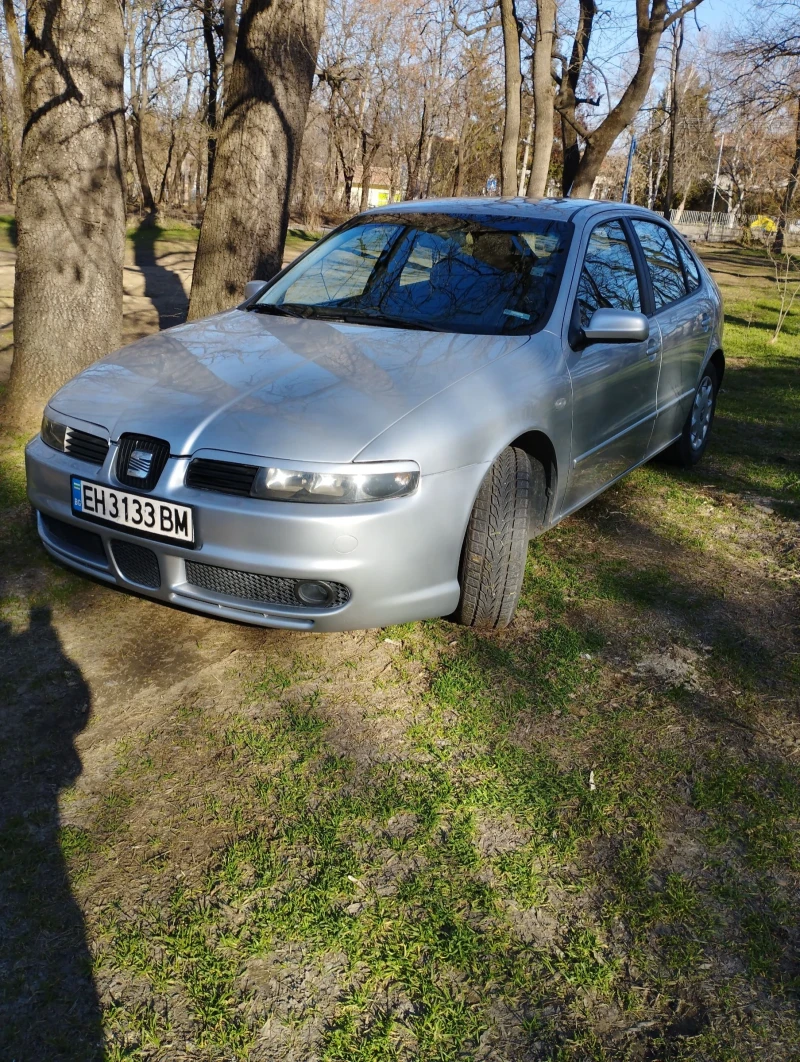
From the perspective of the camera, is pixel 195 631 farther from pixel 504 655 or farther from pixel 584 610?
pixel 584 610

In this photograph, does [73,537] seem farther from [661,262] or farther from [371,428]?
[661,262]

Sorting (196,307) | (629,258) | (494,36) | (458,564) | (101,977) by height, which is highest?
(494,36)

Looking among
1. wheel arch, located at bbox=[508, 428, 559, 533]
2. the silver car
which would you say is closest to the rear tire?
the silver car

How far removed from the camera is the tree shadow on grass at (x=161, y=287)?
33.4 feet

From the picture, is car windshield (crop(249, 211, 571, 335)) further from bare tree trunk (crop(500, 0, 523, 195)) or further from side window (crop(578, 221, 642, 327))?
bare tree trunk (crop(500, 0, 523, 195))

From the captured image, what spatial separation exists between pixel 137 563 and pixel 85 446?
0.47 metres

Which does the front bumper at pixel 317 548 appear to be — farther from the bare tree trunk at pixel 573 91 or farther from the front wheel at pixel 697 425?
the bare tree trunk at pixel 573 91

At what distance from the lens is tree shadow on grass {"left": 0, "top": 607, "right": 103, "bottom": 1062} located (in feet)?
6.06

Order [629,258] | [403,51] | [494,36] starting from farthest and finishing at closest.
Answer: [403,51] < [494,36] < [629,258]

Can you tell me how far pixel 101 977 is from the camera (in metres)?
1.96

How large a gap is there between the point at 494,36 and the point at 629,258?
768 inches

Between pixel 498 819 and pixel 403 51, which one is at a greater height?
pixel 403 51

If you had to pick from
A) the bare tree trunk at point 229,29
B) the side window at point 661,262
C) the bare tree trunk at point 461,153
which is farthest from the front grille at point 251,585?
the bare tree trunk at point 461,153

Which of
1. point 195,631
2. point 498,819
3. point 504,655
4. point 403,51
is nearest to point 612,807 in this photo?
point 498,819
